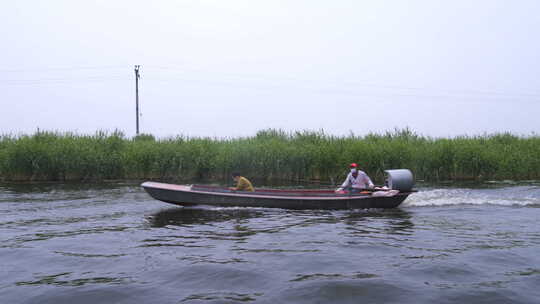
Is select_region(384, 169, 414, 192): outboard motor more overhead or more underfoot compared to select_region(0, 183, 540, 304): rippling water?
more overhead

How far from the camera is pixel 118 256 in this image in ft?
29.7

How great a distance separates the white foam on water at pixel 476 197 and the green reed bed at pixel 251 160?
395cm

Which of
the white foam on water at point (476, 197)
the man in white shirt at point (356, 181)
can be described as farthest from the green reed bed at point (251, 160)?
the man in white shirt at point (356, 181)

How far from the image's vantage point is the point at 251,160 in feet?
75.1

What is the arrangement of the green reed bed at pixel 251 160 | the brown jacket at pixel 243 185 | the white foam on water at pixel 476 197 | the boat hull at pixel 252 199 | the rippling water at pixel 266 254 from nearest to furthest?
the rippling water at pixel 266 254, the boat hull at pixel 252 199, the brown jacket at pixel 243 185, the white foam on water at pixel 476 197, the green reed bed at pixel 251 160

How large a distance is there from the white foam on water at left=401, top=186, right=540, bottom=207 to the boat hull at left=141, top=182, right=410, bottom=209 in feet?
6.40

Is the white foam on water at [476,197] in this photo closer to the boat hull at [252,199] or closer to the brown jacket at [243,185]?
the boat hull at [252,199]

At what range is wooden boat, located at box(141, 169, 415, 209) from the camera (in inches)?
559

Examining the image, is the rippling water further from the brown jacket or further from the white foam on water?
the brown jacket

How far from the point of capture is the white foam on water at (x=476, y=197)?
50.5 feet

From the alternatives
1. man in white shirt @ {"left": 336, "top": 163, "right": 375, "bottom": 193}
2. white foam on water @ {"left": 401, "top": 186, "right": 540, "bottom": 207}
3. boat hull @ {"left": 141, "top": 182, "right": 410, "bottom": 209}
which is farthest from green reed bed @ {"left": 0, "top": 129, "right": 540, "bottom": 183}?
boat hull @ {"left": 141, "top": 182, "right": 410, "bottom": 209}

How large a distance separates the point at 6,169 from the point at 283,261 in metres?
17.3

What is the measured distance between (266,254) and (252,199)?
202 inches

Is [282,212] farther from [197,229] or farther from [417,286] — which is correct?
[417,286]
